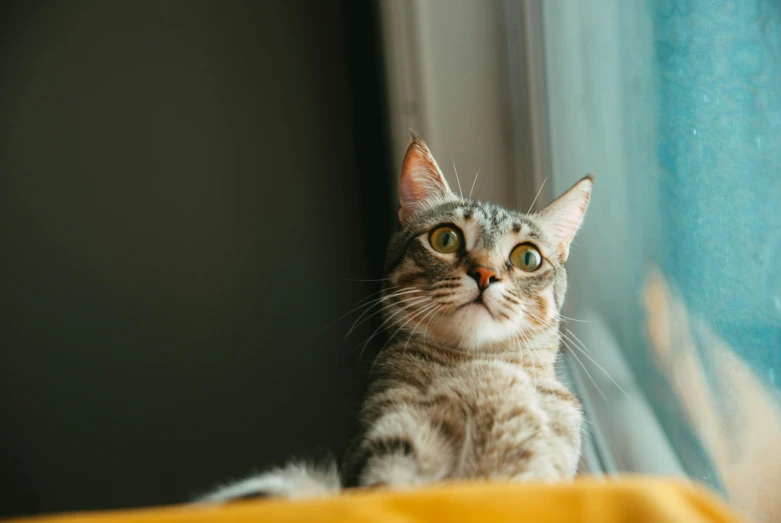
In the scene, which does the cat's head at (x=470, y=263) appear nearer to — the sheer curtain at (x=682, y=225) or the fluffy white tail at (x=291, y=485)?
the sheer curtain at (x=682, y=225)

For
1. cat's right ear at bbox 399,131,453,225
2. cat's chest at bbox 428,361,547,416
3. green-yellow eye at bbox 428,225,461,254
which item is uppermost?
cat's right ear at bbox 399,131,453,225

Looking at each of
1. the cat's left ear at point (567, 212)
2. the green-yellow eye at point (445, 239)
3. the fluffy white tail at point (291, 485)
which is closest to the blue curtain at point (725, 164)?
the cat's left ear at point (567, 212)

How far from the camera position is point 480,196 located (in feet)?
3.82

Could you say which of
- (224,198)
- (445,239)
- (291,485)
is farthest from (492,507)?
(224,198)

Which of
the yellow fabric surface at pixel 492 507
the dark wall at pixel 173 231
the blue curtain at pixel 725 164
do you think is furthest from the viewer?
the dark wall at pixel 173 231

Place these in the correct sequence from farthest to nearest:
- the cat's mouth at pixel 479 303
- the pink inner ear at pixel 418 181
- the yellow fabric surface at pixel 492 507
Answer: the pink inner ear at pixel 418 181, the cat's mouth at pixel 479 303, the yellow fabric surface at pixel 492 507

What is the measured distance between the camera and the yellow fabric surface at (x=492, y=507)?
0.27 meters

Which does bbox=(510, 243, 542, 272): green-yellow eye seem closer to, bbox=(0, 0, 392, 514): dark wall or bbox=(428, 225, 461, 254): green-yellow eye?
bbox=(428, 225, 461, 254): green-yellow eye

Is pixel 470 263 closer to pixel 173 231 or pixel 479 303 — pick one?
pixel 479 303

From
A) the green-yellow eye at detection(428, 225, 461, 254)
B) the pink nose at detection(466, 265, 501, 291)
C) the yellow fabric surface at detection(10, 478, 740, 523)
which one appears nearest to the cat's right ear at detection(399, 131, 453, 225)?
the green-yellow eye at detection(428, 225, 461, 254)

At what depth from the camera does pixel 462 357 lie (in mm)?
776

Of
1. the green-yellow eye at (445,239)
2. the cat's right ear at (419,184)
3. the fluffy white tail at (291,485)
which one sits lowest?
the fluffy white tail at (291,485)

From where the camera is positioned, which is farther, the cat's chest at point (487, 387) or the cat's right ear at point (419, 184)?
the cat's right ear at point (419, 184)

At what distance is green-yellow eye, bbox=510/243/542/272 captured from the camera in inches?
32.0
